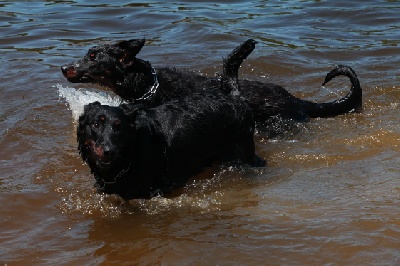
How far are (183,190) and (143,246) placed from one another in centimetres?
133

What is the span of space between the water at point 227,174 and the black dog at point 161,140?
22 centimetres

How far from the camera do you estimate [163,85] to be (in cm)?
868

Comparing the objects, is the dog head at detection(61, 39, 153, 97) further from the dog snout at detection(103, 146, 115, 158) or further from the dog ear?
the dog snout at detection(103, 146, 115, 158)

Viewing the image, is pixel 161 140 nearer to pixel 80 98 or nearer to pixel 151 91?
pixel 151 91

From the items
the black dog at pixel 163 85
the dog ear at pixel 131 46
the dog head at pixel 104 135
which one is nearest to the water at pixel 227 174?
the black dog at pixel 163 85

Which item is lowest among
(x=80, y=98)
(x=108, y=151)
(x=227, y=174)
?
(x=227, y=174)

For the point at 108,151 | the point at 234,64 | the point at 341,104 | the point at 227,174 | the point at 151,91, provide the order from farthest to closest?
the point at 341,104 → the point at 151,91 → the point at 234,64 → the point at 227,174 → the point at 108,151

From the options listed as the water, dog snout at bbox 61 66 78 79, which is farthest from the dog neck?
the water

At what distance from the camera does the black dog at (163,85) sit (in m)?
8.38

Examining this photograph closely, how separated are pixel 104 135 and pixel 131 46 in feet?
7.91

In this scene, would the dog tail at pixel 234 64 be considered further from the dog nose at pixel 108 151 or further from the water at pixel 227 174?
the dog nose at pixel 108 151

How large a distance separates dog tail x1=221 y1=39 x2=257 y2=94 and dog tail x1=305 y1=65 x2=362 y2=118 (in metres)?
1.57

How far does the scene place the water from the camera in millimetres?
5715

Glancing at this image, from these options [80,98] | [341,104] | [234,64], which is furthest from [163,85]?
[341,104]
